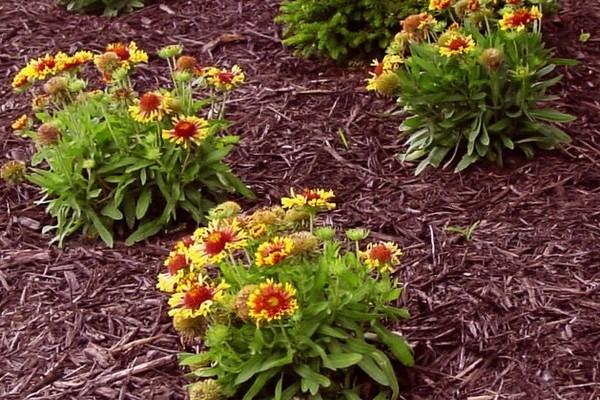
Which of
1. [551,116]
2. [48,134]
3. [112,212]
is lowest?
[112,212]

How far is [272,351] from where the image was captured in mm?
2795

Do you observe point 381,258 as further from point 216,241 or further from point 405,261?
point 405,261

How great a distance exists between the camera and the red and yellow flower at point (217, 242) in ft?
9.02

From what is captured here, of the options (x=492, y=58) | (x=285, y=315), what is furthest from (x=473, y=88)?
(x=285, y=315)

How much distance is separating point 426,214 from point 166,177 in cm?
102

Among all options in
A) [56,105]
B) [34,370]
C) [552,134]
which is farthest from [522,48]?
[34,370]

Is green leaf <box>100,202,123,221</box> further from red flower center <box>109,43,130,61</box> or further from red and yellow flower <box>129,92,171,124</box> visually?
red flower center <box>109,43,130,61</box>

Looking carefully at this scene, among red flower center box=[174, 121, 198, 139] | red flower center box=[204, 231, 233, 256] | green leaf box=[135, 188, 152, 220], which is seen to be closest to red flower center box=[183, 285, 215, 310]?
red flower center box=[204, 231, 233, 256]

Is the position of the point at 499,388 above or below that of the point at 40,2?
above

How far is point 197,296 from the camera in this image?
2.69 m

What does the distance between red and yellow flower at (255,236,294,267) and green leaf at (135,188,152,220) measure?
1226mm

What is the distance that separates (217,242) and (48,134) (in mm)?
1279

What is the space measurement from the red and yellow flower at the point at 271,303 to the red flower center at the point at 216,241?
0.53 feet

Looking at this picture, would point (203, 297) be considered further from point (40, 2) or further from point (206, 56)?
point (40, 2)
